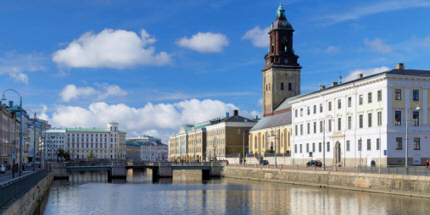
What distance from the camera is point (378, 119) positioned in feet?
236

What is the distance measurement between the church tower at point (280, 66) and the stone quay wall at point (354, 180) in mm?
52610

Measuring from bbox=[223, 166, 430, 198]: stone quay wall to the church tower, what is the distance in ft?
Answer: 173

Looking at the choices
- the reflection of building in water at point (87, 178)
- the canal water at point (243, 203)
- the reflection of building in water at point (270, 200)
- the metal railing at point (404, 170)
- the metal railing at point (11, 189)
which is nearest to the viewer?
the metal railing at point (11, 189)

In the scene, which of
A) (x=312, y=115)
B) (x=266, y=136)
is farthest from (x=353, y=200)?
(x=266, y=136)

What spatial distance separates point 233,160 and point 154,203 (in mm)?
76442

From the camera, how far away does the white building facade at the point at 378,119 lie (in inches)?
2758

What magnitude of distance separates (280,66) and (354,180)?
77865mm

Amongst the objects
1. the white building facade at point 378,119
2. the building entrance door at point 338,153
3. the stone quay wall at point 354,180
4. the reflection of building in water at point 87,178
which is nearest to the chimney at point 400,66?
the white building facade at point 378,119

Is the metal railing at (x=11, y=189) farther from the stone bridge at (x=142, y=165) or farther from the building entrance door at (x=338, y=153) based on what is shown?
the stone bridge at (x=142, y=165)

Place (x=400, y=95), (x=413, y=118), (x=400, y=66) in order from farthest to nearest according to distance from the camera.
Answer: (x=400, y=66), (x=413, y=118), (x=400, y=95)

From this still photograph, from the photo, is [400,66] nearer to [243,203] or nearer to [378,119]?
[378,119]

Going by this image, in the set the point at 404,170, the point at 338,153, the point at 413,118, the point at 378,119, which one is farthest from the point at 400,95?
the point at 404,170

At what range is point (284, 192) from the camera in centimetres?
6000

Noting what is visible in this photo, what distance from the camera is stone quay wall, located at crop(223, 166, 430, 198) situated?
48.1 metres
